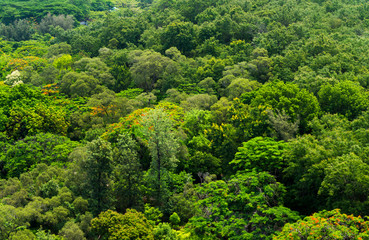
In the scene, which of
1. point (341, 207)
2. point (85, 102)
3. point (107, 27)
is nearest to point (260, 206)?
point (341, 207)

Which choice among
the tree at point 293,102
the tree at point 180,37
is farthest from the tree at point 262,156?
the tree at point 180,37

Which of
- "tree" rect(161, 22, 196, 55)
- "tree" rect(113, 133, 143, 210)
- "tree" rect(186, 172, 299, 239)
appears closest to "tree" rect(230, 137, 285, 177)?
"tree" rect(186, 172, 299, 239)

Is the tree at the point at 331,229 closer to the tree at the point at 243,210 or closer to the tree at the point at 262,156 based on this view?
the tree at the point at 243,210

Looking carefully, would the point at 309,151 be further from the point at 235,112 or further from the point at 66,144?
the point at 66,144

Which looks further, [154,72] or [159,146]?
[154,72]

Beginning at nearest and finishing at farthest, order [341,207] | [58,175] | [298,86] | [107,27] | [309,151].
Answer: [341,207], [309,151], [58,175], [298,86], [107,27]

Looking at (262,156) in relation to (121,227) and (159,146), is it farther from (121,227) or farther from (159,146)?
(121,227)

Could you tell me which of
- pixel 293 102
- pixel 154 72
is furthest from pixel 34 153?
pixel 293 102

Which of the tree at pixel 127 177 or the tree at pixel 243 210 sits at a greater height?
the tree at pixel 243 210

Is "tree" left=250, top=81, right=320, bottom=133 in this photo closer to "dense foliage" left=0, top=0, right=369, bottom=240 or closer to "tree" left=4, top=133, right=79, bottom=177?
"dense foliage" left=0, top=0, right=369, bottom=240
